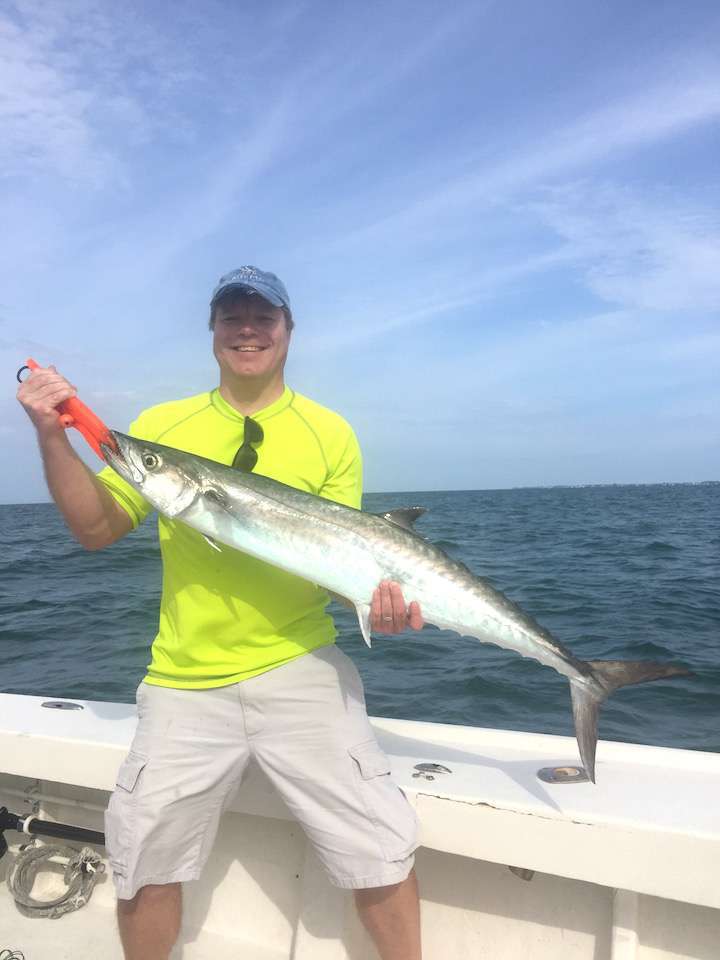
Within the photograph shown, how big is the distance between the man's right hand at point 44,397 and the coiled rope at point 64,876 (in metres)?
2.16

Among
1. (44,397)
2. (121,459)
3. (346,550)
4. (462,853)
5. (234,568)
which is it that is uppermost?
(44,397)

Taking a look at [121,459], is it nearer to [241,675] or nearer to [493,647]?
[241,675]

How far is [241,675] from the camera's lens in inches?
112

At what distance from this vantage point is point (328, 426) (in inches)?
128

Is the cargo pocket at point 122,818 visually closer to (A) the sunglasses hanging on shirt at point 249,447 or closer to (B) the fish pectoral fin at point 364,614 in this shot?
(B) the fish pectoral fin at point 364,614

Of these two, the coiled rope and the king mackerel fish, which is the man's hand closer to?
the king mackerel fish

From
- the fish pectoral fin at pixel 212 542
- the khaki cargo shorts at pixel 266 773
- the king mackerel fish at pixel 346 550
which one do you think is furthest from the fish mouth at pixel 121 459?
the khaki cargo shorts at pixel 266 773

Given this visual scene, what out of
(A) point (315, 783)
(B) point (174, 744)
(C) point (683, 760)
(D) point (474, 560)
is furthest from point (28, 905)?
(D) point (474, 560)

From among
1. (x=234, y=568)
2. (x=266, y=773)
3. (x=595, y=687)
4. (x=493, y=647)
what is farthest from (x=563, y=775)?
(x=493, y=647)

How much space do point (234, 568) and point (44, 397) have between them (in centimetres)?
100

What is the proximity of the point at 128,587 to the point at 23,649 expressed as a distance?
4292 millimetres

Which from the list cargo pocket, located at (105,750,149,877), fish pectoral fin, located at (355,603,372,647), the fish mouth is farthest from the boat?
the fish mouth

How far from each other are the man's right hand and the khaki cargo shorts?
1136 millimetres

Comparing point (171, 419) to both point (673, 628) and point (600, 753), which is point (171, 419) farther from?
point (673, 628)
